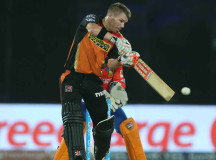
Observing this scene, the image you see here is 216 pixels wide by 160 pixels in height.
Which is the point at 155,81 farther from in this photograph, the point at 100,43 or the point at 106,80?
the point at 106,80

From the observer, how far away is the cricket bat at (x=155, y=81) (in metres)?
4.14

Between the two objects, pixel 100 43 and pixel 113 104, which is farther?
pixel 113 104

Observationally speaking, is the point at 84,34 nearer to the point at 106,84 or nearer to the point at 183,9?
the point at 106,84

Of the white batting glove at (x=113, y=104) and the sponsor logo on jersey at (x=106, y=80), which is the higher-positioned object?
the sponsor logo on jersey at (x=106, y=80)

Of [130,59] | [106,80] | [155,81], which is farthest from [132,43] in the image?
[130,59]

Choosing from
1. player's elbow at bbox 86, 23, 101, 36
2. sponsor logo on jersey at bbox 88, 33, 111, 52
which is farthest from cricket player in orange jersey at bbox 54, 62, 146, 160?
player's elbow at bbox 86, 23, 101, 36

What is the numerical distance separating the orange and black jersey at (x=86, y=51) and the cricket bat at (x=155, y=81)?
29 centimetres

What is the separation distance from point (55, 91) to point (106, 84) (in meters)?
2.73

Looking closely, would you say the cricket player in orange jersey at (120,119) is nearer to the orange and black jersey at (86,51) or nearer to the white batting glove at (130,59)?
the orange and black jersey at (86,51)

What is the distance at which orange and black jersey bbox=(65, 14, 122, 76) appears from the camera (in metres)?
4.09

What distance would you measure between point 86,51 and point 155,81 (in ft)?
1.84

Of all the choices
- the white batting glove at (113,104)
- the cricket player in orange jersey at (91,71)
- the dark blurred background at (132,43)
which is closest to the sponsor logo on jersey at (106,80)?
the white batting glove at (113,104)

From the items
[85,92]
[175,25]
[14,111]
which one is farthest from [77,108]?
[175,25]

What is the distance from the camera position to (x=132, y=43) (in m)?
7.54
